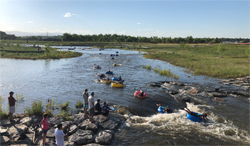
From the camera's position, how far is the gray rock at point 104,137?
1173cm

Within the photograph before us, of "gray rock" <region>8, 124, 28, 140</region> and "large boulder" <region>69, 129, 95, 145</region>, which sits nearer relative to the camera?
"gray rock" <region>8, 124, 28, 140</region>

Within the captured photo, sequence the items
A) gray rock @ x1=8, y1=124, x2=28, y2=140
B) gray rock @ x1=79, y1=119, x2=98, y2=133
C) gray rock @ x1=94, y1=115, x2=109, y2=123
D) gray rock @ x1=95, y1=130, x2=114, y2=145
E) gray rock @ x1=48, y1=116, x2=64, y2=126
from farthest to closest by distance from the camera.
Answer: gray rock @ x1=94, y1=115, x2=109, y2=123 < gray rock @ x1=48, y1=116, x2=64, y2=126 < gray rock @ x1=79, y1=119, x2=98, y2=133 < gray rock @ x1=95, y1=130, x2=114, y2=145 < gray rock @ x1=8, y1=124, x2=28, y2=140

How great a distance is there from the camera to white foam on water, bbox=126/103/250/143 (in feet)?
46.4

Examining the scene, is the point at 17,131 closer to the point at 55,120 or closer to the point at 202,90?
the point at 55,120

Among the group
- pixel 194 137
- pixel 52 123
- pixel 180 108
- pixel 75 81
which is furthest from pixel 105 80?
pixel 194 137

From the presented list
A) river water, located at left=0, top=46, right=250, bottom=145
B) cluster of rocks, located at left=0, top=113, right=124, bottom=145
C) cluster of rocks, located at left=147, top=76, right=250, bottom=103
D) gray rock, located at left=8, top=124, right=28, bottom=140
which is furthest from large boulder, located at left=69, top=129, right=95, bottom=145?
cluster of rocks, located at left=147, top=76, right=250, bottom=103

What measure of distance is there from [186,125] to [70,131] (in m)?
10.5

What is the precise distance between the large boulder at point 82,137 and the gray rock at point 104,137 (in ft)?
1.58

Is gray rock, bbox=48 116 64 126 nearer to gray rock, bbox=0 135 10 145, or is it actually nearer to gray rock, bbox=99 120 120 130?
gray rock, bbox=0 135 10 145

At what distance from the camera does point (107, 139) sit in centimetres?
1190

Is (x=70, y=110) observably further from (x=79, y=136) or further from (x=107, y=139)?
(x=107, y=139)

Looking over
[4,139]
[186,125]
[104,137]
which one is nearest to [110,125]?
[104,137]

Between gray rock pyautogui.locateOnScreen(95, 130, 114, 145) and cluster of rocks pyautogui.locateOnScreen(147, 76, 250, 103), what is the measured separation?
13363 millimetres

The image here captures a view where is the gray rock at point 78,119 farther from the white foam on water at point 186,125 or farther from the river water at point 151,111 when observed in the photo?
the white foam on water at point 186,125
